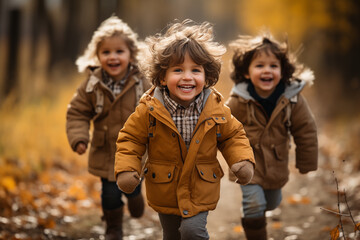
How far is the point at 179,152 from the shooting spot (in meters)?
3.12

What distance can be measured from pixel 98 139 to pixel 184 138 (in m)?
1.42

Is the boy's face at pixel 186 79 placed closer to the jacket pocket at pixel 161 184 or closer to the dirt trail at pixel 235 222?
the jacket pocket at pixel 161 184

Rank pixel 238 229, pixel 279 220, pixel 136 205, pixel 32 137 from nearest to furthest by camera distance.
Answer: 1. pixel 136 205
2. pixel 238 229
3. pixel 279 220
4. pixel 32 137

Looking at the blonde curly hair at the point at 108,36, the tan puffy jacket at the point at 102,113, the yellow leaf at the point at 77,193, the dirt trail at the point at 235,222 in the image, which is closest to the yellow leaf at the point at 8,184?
the dirt trail at the point at 235,222

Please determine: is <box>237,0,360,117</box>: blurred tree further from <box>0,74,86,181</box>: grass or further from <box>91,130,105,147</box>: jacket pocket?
<box>91,130,105,147</box>: jacket pocket

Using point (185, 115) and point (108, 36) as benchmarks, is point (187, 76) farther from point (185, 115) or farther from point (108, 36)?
point (108, 36)

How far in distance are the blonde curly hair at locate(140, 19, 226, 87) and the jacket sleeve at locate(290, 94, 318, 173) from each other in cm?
109

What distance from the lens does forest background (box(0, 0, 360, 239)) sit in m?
6.43


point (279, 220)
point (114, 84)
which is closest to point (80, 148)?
point (114, 84)

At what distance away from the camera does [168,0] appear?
82.3 ft

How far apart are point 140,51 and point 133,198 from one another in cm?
157

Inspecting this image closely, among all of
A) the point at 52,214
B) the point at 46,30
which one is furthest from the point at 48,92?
the point at 52,214

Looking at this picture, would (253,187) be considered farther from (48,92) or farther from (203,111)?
(48,92)

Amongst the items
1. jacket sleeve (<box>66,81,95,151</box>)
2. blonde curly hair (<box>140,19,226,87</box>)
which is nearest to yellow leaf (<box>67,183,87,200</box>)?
jacket sleeve (<box>66,81,95,151</box>)
